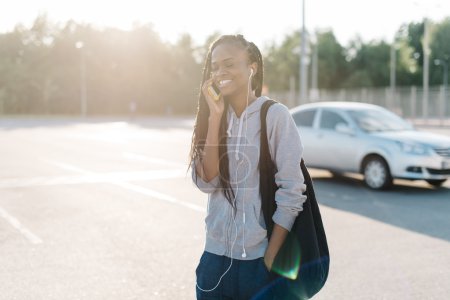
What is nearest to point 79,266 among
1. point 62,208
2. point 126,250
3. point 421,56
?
point 126,250

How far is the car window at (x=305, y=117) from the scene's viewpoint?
10.2 m

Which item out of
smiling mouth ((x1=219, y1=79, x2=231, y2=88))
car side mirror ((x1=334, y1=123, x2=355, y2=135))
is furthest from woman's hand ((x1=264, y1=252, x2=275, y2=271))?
car side mirror ((x1=334, y1=123, x2=355, y2=135))

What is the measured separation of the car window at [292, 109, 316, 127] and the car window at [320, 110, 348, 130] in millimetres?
228

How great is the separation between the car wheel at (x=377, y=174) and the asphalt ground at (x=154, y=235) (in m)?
0.21

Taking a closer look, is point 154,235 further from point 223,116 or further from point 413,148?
point 413,148

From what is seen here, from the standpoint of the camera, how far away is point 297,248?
203 cm

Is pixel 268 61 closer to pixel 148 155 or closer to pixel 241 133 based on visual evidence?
pixel 148 155

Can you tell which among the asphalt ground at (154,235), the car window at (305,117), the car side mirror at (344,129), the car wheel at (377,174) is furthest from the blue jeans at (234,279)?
the car window at (305,117)

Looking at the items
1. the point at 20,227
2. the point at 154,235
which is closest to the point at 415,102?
the point at 154,235

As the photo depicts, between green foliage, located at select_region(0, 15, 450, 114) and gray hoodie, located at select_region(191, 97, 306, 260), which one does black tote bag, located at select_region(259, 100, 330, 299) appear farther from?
green foliage, located at select_region(0, 15, 450, 114)

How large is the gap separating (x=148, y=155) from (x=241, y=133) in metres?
12.4

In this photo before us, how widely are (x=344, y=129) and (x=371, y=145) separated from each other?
0.64m

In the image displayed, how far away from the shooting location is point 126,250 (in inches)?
212

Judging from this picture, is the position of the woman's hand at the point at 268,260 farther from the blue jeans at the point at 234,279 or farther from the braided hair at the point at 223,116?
the braided hair at the point at 223,116
